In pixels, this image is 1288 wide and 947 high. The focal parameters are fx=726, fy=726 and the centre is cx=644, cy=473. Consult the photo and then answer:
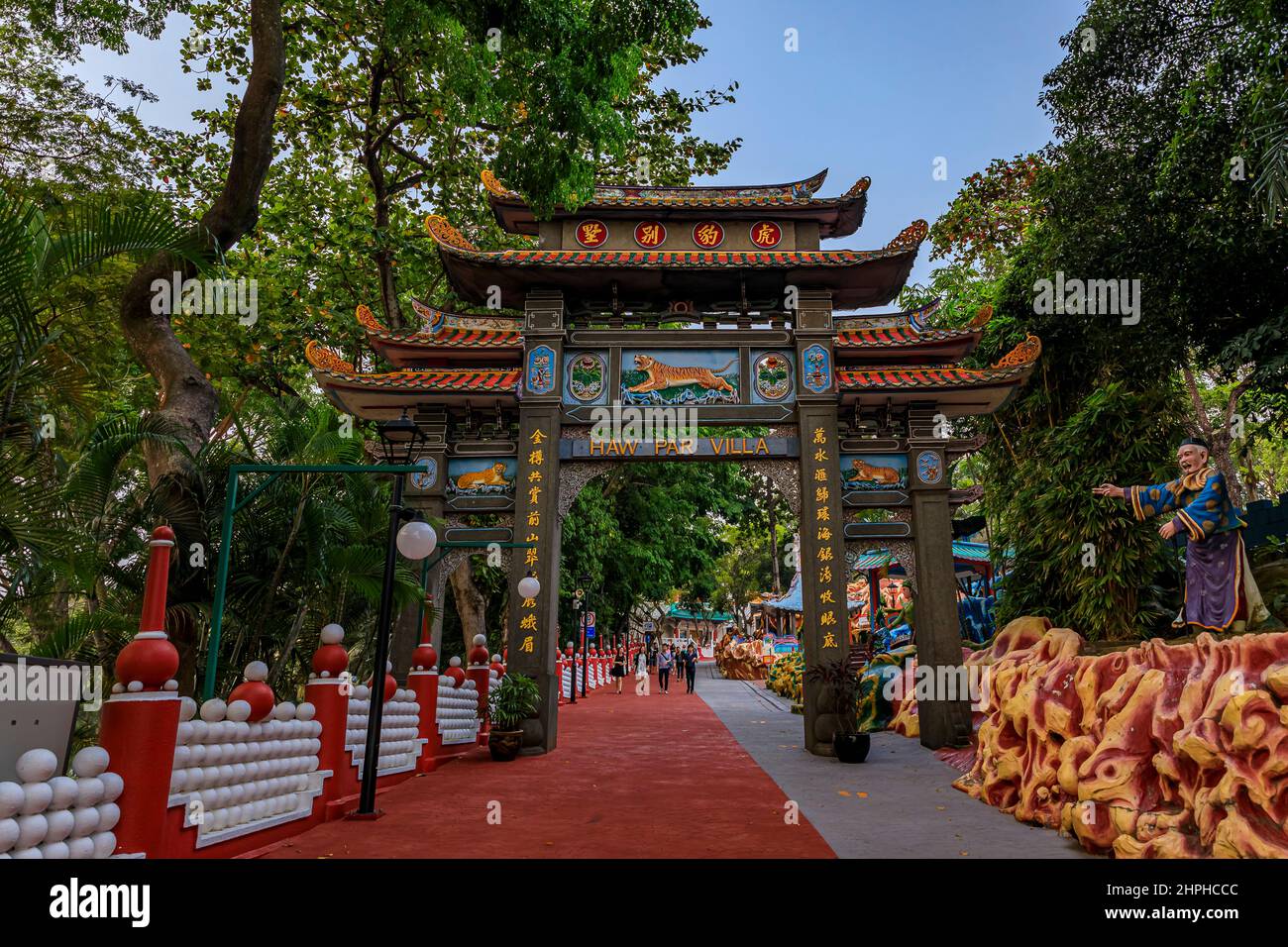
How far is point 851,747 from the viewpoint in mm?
9617

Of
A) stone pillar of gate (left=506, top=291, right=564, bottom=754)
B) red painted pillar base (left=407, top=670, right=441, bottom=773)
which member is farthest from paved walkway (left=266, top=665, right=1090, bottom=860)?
stone pillar of gate (left=506, top=291, right=564, bottom=754)

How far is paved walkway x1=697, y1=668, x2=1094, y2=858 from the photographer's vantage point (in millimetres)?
5484

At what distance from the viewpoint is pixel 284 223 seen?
15.0m

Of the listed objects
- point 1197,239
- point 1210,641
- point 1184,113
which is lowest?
point 1210,641

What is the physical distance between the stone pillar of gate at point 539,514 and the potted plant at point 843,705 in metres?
3.87

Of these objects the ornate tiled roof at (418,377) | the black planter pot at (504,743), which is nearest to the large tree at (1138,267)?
the black planter pot at (504,743)

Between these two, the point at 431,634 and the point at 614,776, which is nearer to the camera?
the point at 614,776

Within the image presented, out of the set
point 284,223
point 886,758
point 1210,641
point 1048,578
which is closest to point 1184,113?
point 1048,578

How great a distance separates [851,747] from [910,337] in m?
6.42

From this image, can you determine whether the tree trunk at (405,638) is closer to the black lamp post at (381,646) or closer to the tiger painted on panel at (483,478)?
the tiger painted on panel at (483,478)

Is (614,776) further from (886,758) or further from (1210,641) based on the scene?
(1210,641)

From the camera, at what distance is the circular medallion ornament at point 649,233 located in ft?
40.3

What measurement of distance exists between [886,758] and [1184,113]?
357 inches

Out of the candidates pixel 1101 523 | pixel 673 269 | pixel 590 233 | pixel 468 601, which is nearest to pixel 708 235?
pixel 673 269
